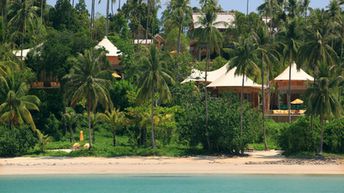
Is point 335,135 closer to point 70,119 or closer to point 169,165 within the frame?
point 169,165

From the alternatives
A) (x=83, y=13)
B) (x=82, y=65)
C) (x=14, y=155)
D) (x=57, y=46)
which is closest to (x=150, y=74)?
(x=82, y=65)

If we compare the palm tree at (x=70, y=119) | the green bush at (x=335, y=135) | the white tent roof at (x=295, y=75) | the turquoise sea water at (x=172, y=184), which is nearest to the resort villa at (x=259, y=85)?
the white tent roof at (x=295, y=75)

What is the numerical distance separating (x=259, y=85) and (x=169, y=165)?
23.9 metres

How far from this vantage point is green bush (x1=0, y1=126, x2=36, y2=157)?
5962 cm

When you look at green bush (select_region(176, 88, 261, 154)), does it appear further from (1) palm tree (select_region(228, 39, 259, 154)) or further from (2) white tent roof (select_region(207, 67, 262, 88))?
(2) white tent roof (select_region(207, 67, 262, 88))

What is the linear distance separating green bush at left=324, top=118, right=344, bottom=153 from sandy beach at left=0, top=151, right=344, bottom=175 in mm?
2419

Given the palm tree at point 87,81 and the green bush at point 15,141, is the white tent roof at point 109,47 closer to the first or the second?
the palm tree at point 87,81

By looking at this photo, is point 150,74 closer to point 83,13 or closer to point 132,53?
point 132,53

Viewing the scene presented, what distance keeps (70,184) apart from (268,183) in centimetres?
1309

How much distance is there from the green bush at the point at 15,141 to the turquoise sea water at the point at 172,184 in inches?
302

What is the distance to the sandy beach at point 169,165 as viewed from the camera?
53969mm

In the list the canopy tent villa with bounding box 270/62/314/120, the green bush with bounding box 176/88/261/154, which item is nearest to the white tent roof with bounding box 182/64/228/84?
the canopy tent villa with bounding box 270/62/314/120

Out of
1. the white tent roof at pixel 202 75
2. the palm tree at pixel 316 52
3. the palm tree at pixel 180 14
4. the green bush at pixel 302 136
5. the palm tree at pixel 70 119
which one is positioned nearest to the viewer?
the green bush at pixel 302 136

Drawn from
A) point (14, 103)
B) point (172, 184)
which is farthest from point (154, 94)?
point (172, 184)
